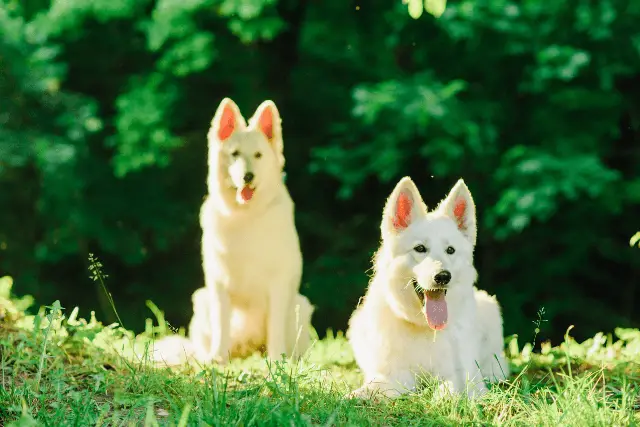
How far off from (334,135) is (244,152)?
5006 millimetres

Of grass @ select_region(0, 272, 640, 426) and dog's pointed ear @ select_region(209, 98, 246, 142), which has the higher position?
dog's pointed ear @ select_region(209, 98, 246, 142)

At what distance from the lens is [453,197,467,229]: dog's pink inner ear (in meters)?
4.55

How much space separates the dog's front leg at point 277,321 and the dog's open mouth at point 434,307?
1.50 m

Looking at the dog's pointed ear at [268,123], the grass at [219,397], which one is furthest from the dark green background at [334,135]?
the grass at [219,397]

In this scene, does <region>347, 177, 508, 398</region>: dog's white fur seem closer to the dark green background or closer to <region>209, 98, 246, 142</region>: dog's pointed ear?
<region>209, 98, 246, 142</region>: dog's pointed ear

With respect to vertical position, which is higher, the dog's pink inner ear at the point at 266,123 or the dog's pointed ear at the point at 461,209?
the dog's pink inner ear at the point at 266,123

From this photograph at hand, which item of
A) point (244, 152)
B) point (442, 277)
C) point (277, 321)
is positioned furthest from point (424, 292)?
point (244, 152)

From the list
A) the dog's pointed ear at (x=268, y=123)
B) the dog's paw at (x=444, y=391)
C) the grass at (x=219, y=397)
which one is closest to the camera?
the grass at (x=219, y=397)

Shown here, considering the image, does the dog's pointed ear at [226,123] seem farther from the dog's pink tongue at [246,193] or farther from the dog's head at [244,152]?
the dog's pink tongue at [246,193]

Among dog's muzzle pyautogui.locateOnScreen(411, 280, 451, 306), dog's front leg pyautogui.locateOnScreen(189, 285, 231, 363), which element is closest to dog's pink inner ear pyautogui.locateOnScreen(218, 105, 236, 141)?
dog's front leg pyautogui.locateOnScreen(189, 285, 231, 363)

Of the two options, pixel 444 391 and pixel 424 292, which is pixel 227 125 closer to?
pixel 424 292

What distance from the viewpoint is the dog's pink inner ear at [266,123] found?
5.62 meters

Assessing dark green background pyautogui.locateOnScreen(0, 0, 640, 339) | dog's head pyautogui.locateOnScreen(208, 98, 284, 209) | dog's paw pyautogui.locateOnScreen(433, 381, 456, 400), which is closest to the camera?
dog's paw pyautogui.locateOnScreen(433, 381, 456, 400)

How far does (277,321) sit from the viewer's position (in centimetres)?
568
